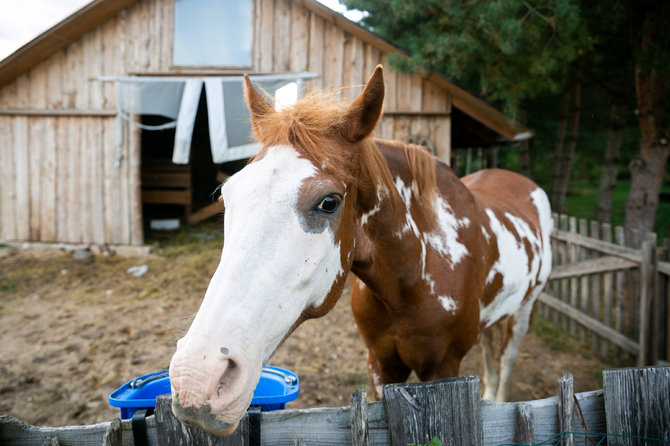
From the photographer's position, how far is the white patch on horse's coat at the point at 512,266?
265cm

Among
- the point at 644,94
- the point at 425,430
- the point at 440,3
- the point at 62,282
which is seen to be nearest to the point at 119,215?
the point at 62,282

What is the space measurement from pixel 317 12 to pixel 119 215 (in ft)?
18.5

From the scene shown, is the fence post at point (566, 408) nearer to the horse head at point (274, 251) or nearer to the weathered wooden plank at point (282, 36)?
the horse head at point (274, 251)

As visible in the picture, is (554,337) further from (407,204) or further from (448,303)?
(407,204)

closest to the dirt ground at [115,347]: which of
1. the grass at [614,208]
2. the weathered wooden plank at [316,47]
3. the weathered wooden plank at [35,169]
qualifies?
the weathered wooden plank at [35,169]

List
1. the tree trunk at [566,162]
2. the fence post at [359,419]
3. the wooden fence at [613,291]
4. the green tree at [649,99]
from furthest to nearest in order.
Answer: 1. the tree trunk at [566,162]
2. the green tree at [649,99]
3. the wooden fence at [613,291]
4. the fence post at [359,419]

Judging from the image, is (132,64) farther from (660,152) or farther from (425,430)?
(660,152)

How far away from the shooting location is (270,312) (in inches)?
46.1

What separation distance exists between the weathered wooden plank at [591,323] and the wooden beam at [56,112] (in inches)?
332

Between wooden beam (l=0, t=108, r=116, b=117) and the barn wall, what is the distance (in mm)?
20

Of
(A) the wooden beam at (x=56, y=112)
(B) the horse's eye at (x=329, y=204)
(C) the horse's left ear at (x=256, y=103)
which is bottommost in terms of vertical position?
(B) the horse's eye at (x=329, y=204)

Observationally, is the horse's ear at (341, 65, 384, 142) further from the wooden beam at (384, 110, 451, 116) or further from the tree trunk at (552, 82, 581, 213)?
the tree trunk at (552, 82, 581, 213)

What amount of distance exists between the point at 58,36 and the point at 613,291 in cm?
984

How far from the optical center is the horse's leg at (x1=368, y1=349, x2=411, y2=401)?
2.28 metres
